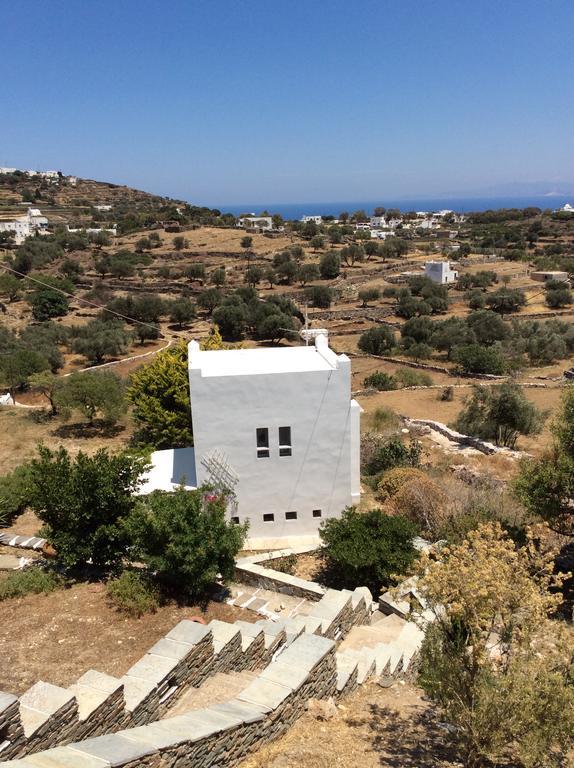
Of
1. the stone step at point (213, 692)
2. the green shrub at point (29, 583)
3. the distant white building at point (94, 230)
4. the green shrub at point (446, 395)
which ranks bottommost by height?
the green shrub at point (446, 395)

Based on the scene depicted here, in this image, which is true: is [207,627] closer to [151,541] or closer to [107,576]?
[151,541]

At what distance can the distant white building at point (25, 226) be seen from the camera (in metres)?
90.9

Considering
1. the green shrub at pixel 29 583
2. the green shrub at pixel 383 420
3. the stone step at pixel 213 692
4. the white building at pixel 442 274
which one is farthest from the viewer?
the white building at pixel 442 274

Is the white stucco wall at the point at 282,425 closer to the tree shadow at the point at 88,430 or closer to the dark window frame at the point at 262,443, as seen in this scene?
the dark window frame at the point at 262,443

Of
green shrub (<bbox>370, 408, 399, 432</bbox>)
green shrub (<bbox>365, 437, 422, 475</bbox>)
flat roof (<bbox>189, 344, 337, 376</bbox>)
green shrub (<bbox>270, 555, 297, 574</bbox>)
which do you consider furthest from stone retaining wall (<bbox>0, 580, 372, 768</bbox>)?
green shrub (<bbox>370, 408, 399, 432</bbox>)

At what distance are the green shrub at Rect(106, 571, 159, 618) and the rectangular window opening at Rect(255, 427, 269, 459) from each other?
4361mm

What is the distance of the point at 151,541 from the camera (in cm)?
1049

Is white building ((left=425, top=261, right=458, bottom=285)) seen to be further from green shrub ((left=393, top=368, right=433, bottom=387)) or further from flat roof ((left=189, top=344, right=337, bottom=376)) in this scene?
flat roof ((left=189, top=344, right=337, bottom=376))

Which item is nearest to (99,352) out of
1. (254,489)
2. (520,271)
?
(254,489)

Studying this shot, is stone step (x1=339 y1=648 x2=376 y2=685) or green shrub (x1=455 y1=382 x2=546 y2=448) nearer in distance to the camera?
stone step (x1=339 y1=648 x2=376 y2=685)

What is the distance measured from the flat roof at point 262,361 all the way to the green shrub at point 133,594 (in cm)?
497

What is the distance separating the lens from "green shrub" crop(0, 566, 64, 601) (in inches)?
399

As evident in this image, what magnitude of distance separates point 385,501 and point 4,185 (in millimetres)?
159969

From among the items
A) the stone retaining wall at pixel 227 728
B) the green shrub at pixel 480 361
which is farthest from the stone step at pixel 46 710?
the green shrub at pixel 480 361
